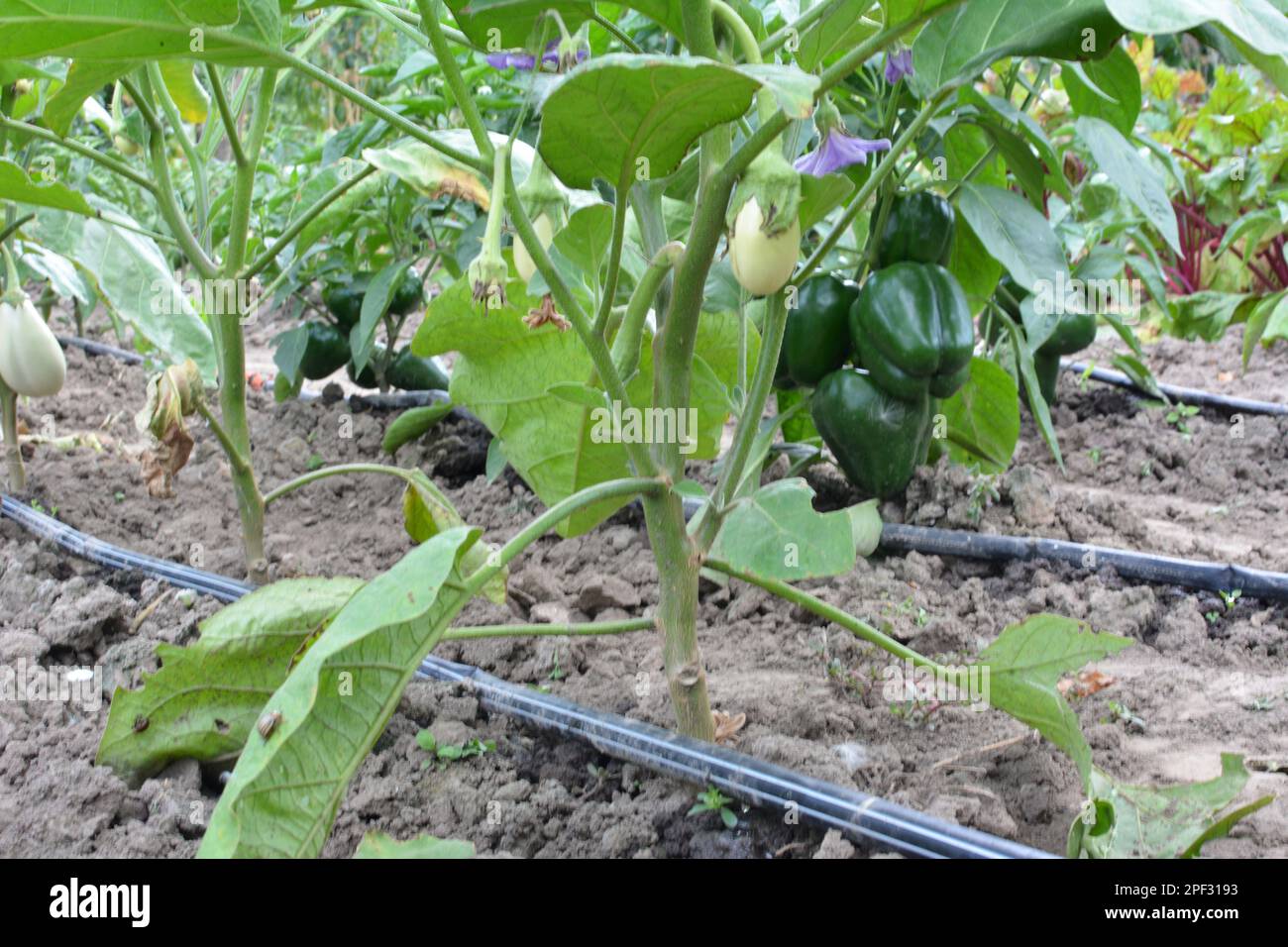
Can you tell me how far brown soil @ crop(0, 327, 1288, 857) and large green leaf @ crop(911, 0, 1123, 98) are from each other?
1.88 feet

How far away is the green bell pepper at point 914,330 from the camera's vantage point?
4.70 feet

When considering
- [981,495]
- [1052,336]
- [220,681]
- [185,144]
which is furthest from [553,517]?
[1052,336]

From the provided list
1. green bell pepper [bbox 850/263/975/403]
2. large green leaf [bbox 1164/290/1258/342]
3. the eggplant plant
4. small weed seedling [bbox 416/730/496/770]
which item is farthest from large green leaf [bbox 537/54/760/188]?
large green leaf [bbox 1164/290/1258/342]

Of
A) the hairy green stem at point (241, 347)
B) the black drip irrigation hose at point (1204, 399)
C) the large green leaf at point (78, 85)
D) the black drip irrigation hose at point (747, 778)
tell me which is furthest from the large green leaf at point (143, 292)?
the black drip irrigation hose at point (1204, 399)

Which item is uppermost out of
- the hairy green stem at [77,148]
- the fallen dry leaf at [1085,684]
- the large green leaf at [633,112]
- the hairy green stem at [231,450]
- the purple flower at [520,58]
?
the hairy green stem at [77,148]

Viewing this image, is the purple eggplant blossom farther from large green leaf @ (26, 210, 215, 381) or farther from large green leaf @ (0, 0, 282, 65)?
large green leaf @ (26, 210, 215, 381)

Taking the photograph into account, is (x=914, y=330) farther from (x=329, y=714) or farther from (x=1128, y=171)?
(x=329, y=714)

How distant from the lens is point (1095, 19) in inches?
29.2

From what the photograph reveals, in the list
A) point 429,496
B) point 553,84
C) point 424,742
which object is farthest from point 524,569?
point 553,84

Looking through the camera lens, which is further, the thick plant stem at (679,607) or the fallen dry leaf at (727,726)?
the fallen dry leaf at (727,726)

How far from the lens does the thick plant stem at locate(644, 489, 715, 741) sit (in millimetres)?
914

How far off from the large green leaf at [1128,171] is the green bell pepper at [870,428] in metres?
0.52

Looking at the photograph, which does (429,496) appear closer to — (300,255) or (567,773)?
(567,773)

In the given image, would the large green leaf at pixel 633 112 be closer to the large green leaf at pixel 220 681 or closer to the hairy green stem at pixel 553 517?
the hairy green stem at pixel 553 517
